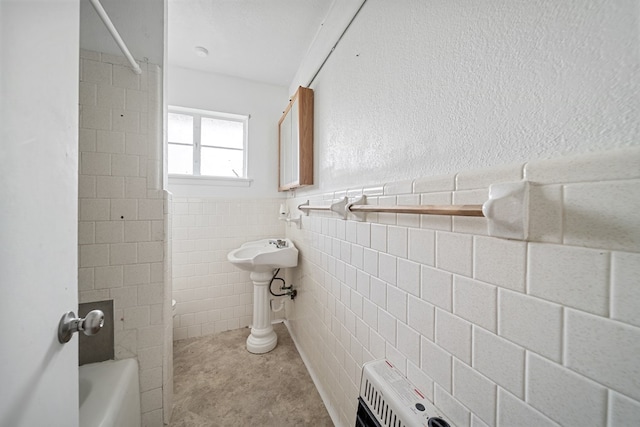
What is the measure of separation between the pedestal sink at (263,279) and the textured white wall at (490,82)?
1017 mm

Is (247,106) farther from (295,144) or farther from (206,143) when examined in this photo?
(295,144)

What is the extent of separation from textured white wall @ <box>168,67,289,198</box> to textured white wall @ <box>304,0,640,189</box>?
57.0 inches

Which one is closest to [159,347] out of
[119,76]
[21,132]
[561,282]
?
[21,132]

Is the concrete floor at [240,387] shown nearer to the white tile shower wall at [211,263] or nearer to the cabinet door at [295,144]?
the white tile shower wall at [211,263]

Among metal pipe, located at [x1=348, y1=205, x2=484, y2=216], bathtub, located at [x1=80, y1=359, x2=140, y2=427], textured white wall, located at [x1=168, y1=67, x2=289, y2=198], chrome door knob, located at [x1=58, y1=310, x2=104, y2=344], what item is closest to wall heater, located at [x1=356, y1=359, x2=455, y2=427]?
metal pipe, located at [x1=348, y1=205, x2=484, y2=216]

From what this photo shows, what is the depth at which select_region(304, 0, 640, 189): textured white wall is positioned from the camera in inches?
14.6

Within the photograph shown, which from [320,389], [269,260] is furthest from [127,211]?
[320,389]

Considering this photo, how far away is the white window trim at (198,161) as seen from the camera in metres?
2.04

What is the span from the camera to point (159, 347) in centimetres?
122

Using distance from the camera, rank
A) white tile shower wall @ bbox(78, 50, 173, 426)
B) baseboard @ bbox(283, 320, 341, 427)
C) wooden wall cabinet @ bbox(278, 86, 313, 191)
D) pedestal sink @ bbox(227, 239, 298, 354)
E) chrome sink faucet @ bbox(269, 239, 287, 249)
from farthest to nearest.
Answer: chrome sink faucet @ bbox(269, 239, 287, 249) < pedestal sink @ bbox(227, 239, 298, 354) < wooden wall cabinet @ bbox(278, 86, 313, 191) < baseboard @ bbox(283, 320, 341, 427) < white tile shower wall @ bbox(78, 50, 173, 426)

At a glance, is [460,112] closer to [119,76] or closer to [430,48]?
[430,48]

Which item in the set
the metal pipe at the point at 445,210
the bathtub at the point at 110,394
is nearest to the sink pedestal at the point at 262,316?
the bathtub at the point at 110,394

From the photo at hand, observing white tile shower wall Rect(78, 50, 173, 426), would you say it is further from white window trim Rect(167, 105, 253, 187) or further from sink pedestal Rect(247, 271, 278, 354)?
white window trim Rect(167, 105, 253, 187)

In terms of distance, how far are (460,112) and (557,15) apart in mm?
223
